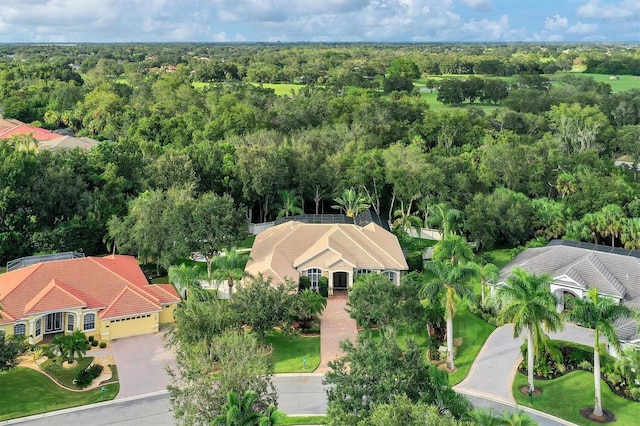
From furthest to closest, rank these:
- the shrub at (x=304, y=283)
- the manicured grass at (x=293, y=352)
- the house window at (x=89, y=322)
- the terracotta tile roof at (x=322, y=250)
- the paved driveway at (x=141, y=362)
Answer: the terracotta tile roof at (x=322, y=250) → the shrub at (x=304, y=283) → the house window at (x=89, y=322) → the manicured grass at (x=293, y=352) → the paved driveway at (x=141, y=362)

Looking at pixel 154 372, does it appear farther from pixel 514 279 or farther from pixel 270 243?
pixel 514 279

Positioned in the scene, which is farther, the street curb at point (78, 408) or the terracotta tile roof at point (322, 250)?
the terracotta tile roof at point (322, 250)

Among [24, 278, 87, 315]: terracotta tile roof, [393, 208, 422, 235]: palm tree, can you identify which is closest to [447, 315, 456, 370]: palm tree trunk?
[393, 208, 422, 235]: palm tree

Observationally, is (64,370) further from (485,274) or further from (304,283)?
(485,274)

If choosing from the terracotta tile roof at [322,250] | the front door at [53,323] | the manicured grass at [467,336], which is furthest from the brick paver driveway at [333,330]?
the front door at [53,323]

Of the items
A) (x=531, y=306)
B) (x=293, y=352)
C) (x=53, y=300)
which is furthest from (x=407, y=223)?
(x=53, y=300)

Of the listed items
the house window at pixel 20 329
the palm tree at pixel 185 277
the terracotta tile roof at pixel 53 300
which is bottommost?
the house window at pixel 20 329

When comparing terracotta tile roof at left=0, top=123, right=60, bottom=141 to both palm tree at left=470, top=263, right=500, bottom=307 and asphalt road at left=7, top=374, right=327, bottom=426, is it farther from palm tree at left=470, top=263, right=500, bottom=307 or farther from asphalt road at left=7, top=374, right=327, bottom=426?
palm tree at left=470, top=263, right=500, bottom=307

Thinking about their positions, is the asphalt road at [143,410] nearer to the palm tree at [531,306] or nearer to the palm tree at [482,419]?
the palm tree at [482,419]
